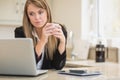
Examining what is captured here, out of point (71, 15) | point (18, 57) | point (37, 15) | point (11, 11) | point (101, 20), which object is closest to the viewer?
point (18, 57)

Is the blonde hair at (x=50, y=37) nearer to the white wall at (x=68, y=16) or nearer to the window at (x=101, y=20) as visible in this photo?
the window at (x=101, y=20)

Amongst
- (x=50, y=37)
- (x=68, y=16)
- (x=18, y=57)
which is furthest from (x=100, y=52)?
(x=18, y=57)

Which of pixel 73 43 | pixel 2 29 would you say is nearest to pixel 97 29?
pixel 73 43

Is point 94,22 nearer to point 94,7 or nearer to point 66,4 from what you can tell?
point 94,7

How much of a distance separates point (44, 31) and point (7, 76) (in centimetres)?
36

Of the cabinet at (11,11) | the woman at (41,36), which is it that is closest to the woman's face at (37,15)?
the woman at (41,36)

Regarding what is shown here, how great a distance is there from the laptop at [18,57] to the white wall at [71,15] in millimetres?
2353

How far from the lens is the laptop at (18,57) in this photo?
127cm

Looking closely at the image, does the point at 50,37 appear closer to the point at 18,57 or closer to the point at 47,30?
the point at 47,30

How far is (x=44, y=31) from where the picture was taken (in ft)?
5.22

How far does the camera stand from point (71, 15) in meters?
3.92

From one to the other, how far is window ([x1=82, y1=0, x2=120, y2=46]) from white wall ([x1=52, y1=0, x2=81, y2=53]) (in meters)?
0.07

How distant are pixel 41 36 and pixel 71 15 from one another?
7.32 feet

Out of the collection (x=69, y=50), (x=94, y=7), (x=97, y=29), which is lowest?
(x=69, y=50)
